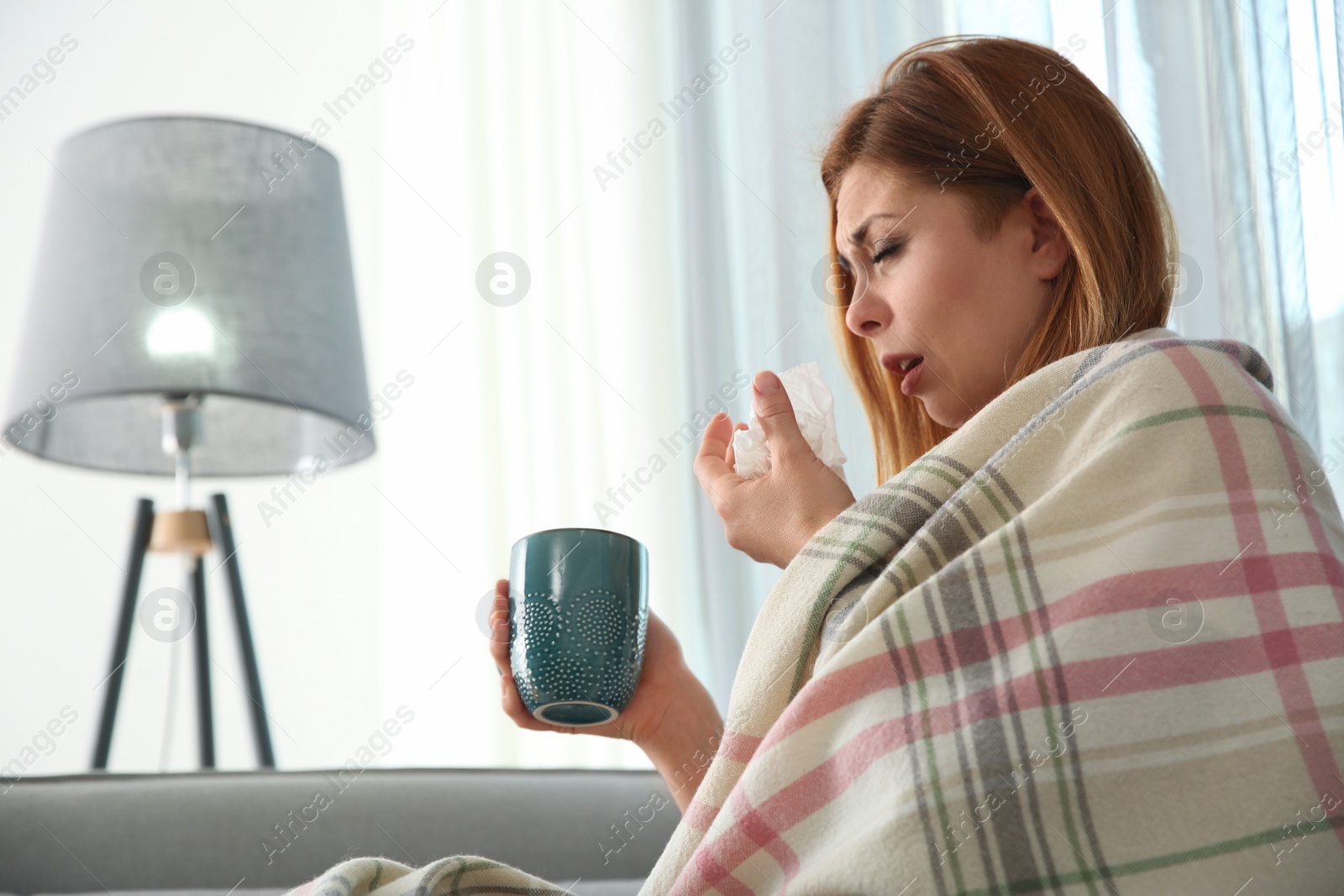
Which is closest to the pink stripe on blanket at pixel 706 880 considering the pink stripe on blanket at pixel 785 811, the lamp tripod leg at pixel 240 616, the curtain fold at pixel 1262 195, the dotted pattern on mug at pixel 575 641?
the pink stripe on blanket at pixel 785 811

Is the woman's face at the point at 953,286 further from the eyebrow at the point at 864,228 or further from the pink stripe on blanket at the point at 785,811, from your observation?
the pink stripe on blanket at the point at 785,811

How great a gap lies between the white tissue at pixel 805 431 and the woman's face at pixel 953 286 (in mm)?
100

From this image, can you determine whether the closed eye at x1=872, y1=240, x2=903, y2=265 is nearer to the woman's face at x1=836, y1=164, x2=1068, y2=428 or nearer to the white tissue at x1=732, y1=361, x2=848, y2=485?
the woman's face at x1=836, y1=164, x2=1068, y2=428

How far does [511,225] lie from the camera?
2.29m

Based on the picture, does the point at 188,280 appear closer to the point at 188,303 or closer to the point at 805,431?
the point at 188,303

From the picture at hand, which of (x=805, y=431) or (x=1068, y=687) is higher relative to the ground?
(x=805, y=431)

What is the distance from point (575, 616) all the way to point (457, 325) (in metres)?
1.65

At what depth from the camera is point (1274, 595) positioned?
22.1 inches

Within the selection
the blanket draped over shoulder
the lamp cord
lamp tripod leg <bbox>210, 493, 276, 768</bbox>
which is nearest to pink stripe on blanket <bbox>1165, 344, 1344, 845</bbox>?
the blanket draped over shoulder

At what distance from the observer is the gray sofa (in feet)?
3.48

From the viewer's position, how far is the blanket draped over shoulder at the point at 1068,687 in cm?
52

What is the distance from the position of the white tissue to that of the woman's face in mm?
100

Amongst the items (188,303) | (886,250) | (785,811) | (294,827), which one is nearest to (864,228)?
(886,250)

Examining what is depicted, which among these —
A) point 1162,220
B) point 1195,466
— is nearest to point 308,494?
point 1162,220
